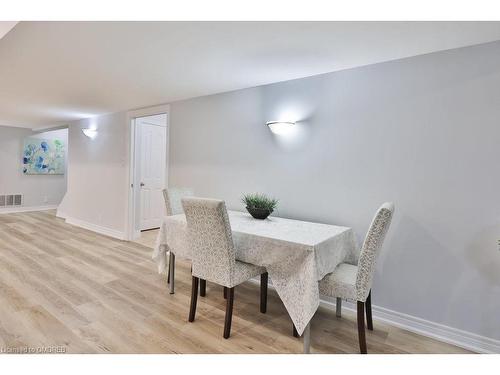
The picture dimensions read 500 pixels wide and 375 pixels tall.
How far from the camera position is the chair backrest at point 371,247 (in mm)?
1788

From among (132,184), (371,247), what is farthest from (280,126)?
(132,184)

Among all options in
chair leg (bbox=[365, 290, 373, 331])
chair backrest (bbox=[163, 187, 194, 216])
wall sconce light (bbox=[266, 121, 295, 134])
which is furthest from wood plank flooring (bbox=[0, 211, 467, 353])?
wall sconce light (bbox=[266, 121, 295, 134])

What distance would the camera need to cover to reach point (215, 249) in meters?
2.14

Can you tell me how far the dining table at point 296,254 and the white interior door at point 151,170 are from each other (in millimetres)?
2948

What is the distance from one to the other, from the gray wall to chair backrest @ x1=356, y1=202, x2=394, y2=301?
2.00 ft

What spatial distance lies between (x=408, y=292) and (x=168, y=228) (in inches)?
84.1

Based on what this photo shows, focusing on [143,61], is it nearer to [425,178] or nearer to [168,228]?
[168,228]

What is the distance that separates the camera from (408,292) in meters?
2.32

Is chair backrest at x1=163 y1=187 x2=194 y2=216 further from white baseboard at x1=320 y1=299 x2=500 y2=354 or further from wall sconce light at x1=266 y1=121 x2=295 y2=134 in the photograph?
white baseboard at x1=320 y1=299 x2=500 y2=354

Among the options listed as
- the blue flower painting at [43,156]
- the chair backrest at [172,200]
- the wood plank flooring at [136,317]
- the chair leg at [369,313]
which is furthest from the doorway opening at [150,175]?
the blue flower painting at [43,156]

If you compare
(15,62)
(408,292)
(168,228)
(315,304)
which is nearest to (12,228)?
(15,62)

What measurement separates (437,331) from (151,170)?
470 centimetres

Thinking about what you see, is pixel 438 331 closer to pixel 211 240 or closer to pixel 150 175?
pixel 211 240

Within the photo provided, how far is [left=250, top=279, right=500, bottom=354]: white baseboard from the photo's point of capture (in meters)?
2.01
